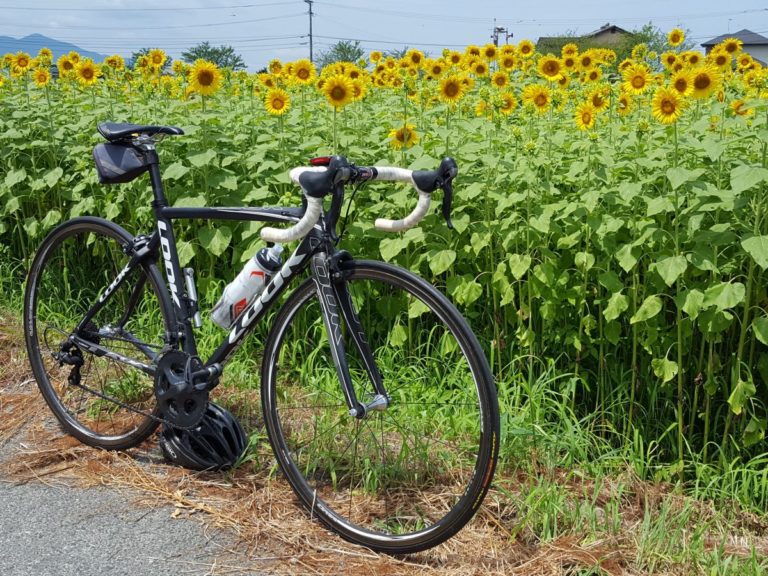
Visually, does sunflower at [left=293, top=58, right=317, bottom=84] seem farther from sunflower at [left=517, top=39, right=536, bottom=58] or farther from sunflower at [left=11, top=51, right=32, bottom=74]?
sunflower at [left=517, top=39, right=536, bottom=58]

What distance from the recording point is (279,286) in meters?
2.80

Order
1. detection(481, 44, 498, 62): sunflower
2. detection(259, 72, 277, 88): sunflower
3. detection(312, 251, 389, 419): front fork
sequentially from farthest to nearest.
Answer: detection(481, 44, 498, 62): sunflower < detection(259, 72, 277, 88): sunflower < detection(312, 251, 389, 419): front fork

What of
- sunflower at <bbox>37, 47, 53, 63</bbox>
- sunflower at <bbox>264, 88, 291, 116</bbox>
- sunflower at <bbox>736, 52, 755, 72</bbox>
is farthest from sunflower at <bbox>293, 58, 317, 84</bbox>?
sunflower at <bbox>736, 52, 755, 72</bbox>

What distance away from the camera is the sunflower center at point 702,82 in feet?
11.1

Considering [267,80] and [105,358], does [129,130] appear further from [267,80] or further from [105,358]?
[267,80]

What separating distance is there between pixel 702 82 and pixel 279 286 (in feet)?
6.25

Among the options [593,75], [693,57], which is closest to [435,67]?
[593,75]

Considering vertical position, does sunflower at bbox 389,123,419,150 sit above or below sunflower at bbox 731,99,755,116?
below

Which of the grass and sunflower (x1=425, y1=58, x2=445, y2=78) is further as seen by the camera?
sunflower (x1=425, y1=58, x2=445, y2=78)

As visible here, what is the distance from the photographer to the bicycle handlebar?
2422 millimetres

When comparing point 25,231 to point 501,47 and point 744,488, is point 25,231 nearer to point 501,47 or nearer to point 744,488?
point 501,47

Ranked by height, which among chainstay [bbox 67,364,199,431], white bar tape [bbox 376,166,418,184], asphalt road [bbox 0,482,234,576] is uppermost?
white bar tape [bbox 376,166,418,184]

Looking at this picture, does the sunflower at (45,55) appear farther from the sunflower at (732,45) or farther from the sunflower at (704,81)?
the sunflower at (732,45)

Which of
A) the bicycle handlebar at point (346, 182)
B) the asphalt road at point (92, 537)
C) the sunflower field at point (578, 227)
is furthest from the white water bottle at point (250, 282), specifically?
the sunflower field at point (578, 227)
